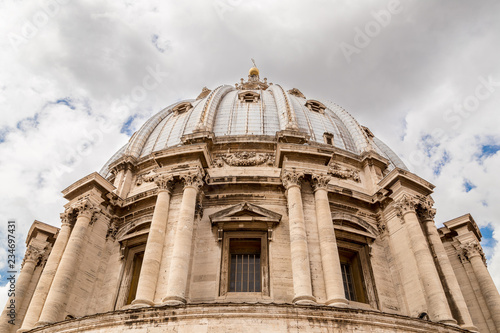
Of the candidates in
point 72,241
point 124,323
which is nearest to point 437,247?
point 124,323

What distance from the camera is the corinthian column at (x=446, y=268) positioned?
16.7 m

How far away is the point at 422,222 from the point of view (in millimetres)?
20719

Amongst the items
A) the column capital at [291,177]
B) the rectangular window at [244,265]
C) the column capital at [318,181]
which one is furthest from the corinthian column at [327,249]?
the rectangular window at [244,265]

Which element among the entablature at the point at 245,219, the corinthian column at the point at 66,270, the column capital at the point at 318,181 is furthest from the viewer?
the entablature at the point at 245,219

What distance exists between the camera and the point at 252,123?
2777cm

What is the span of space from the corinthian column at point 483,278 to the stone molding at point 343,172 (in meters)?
8.88

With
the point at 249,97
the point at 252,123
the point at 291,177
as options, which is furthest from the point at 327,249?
the point at 249,97

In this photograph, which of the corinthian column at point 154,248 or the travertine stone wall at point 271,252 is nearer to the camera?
the travertine stone wall at point 271,252

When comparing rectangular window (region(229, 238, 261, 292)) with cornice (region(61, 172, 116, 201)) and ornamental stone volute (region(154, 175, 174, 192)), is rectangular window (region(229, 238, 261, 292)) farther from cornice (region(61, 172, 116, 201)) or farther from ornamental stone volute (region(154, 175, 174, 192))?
cornice (region(61, 172, 116, 201))

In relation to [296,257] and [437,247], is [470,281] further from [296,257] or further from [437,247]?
[296,257]

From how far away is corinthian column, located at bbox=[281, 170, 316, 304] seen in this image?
49.1ft

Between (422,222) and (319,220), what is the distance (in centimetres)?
659

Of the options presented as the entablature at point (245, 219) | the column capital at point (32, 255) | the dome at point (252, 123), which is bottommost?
the entablature at point (245, 219)

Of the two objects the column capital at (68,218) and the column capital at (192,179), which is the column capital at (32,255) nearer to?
the column capital at (68,218)
